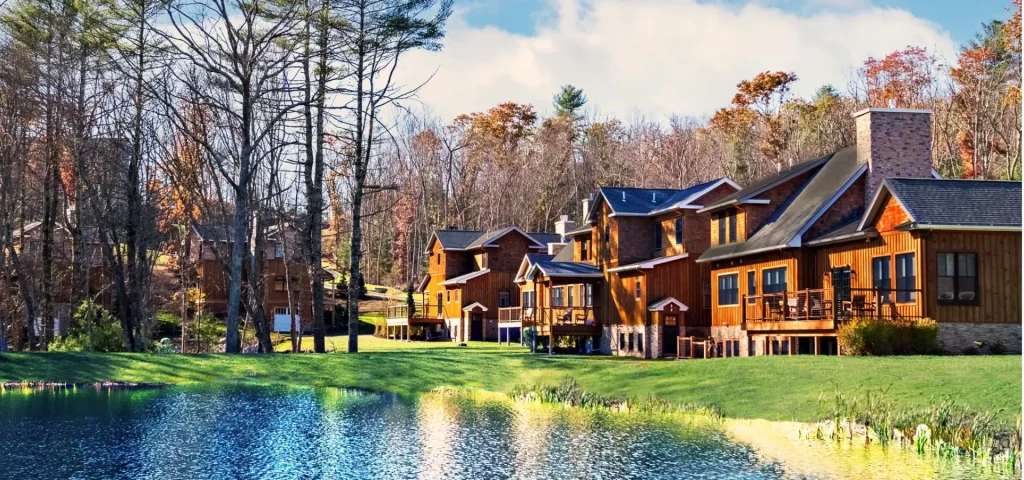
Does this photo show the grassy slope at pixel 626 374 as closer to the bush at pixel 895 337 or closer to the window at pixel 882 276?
the bush at pixel 895 337

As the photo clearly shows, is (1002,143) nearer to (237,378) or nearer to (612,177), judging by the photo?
(612,177)

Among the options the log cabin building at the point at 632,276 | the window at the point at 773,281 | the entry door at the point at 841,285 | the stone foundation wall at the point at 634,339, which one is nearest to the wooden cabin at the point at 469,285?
the log cabin building at the point at 632,276

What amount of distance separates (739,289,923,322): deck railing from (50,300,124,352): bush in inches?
1028

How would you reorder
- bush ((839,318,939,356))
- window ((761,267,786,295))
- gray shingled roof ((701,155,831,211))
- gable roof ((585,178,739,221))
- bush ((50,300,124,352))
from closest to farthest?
bush ((839,318,939,356)), window ((761,267,786,295)), gray shingled roof ((701,155,831,211)), bush ((50,300,124,352)), gable roof ((585,178,739,221))

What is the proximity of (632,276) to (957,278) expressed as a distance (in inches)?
712

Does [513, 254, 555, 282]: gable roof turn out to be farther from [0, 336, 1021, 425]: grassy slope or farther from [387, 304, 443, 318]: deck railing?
[0, 336, 1021, 425]: grassy slope

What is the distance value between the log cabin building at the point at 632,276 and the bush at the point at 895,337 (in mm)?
14306

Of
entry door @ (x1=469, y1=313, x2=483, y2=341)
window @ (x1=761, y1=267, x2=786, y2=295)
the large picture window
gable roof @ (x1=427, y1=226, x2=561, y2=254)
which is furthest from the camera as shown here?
gable roof @ (x1=427, y1=226, x2=561, y2=254)

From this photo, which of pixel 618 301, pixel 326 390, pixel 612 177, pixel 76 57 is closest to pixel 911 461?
pixel 326 390

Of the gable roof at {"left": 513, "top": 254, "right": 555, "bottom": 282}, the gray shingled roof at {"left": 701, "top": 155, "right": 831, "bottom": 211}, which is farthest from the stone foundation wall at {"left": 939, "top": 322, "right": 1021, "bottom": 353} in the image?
the gable roof at {"left": 513, "top": 254, "right": 555, "bottom": 282}

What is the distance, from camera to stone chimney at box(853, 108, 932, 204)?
122ft

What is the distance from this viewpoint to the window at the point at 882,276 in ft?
111

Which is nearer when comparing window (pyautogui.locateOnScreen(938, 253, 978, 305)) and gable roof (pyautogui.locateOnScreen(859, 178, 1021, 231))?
gable roof (pyautogui.locateOnScreen(859, 178, 1021, 231))

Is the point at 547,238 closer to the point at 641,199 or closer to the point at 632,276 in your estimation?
the point at 641,199
